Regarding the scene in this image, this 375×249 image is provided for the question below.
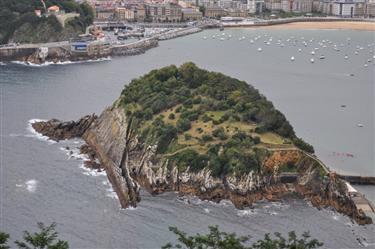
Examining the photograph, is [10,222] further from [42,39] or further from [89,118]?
[42,39]

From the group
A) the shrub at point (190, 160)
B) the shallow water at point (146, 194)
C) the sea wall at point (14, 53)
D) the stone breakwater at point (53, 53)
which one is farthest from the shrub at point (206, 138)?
the sea wall at point (14, 53)

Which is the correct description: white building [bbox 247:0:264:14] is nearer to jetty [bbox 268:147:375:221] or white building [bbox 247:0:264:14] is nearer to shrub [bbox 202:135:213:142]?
shrub [bbox 202:135:213:142]

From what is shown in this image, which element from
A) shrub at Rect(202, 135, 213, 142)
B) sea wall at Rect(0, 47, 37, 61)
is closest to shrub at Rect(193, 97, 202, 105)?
shrub at Rect(202, 135, 213, 142)

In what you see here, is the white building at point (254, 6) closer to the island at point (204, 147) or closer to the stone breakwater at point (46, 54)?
the stone breakwater at point (46, 54)

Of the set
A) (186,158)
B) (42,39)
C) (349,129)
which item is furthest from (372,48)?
(186,158)

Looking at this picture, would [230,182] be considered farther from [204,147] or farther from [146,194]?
[146,194]

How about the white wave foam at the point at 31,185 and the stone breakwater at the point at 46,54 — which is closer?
the white wave foam at the point at 31,185

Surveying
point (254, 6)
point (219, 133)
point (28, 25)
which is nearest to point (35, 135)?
point (219, 133)
